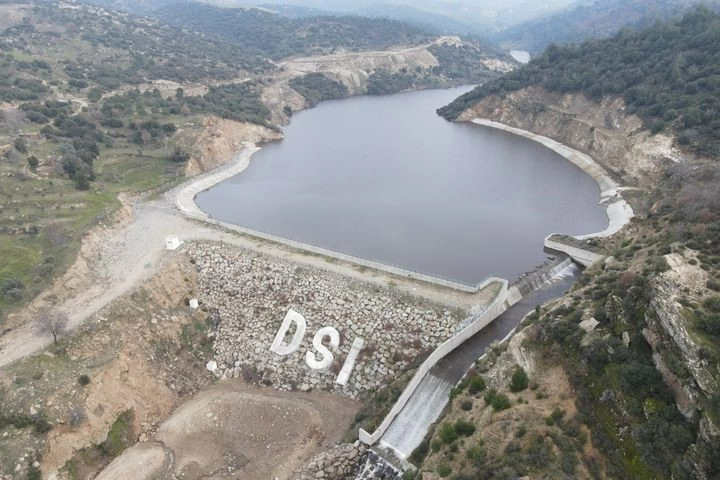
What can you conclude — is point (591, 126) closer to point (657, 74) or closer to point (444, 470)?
point (657, 74)

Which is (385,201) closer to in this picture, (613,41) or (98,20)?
(613,41)

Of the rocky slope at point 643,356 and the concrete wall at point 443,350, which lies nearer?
the rocky slope at point 643,356

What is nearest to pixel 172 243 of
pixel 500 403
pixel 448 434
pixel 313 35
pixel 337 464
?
pixel 337 464

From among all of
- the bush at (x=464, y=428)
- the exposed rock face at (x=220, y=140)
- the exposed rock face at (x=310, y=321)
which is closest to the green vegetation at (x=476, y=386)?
the bush at (x=464, y=428)

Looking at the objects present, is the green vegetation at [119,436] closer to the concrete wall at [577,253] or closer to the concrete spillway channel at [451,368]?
the concrete spillway channel at [451,368]

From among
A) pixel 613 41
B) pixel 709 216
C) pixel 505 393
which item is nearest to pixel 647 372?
pixel 505 393

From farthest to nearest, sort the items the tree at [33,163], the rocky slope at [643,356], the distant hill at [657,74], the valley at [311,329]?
the distant hill at [657,74]
the tree at [33,163]
the valley at [311,329]
the rocky slope at [643,356]
